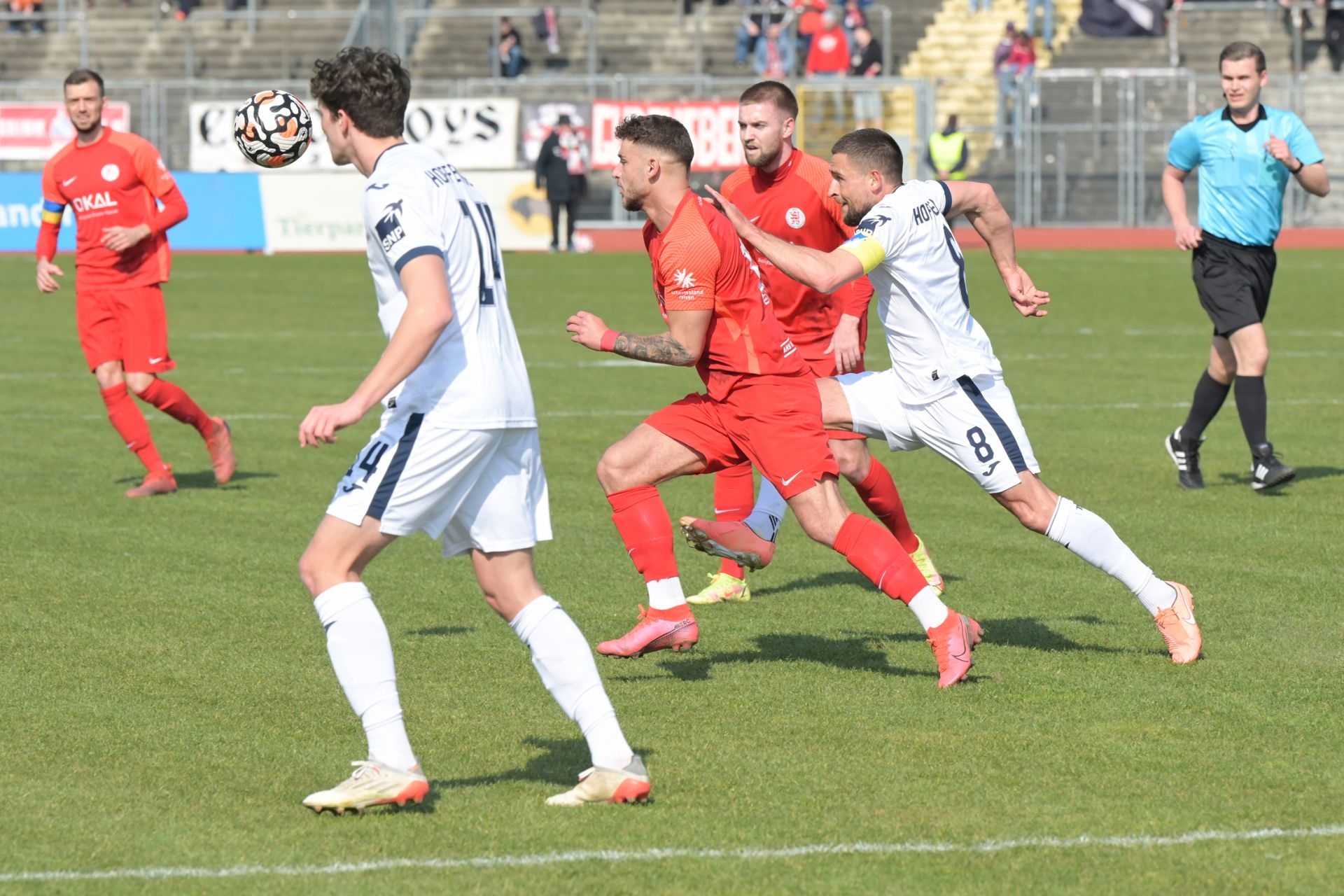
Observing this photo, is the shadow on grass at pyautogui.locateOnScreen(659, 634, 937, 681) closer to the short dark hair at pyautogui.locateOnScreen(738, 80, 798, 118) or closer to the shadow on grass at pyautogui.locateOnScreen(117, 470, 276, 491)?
the short dark hair at pyautogui.locateOnScreen(738, 80, 798, 118)

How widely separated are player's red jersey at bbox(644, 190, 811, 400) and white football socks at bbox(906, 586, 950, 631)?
3.32ft

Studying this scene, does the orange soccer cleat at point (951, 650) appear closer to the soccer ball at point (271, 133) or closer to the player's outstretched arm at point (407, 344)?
the player's outstretched arm at point (407, 344)

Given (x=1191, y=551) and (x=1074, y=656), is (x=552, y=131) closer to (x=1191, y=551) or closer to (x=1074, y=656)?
(x=1191, y=551)

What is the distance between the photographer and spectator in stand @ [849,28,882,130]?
3719 cm

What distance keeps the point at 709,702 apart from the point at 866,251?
164cm

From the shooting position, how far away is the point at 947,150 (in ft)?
112

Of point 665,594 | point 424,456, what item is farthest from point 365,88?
point 665,594

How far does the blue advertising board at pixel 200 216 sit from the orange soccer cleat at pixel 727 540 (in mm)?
26296

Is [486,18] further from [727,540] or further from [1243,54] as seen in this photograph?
[727,540]

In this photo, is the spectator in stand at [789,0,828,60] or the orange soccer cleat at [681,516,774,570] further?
the spectator in stand at [789,0,828,60]

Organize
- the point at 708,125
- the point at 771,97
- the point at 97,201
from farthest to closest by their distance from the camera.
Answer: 1. the point at 708,125
2. the point at 97,201
3. the point at 771,97

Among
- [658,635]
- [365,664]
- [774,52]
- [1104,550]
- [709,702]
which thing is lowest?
[709,702]

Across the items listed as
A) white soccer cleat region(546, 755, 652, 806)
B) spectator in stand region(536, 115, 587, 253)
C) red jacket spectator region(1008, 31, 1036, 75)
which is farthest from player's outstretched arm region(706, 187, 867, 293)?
red jacket spectator region(1008, 31, 1036, 75)

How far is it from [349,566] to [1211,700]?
3.03m
